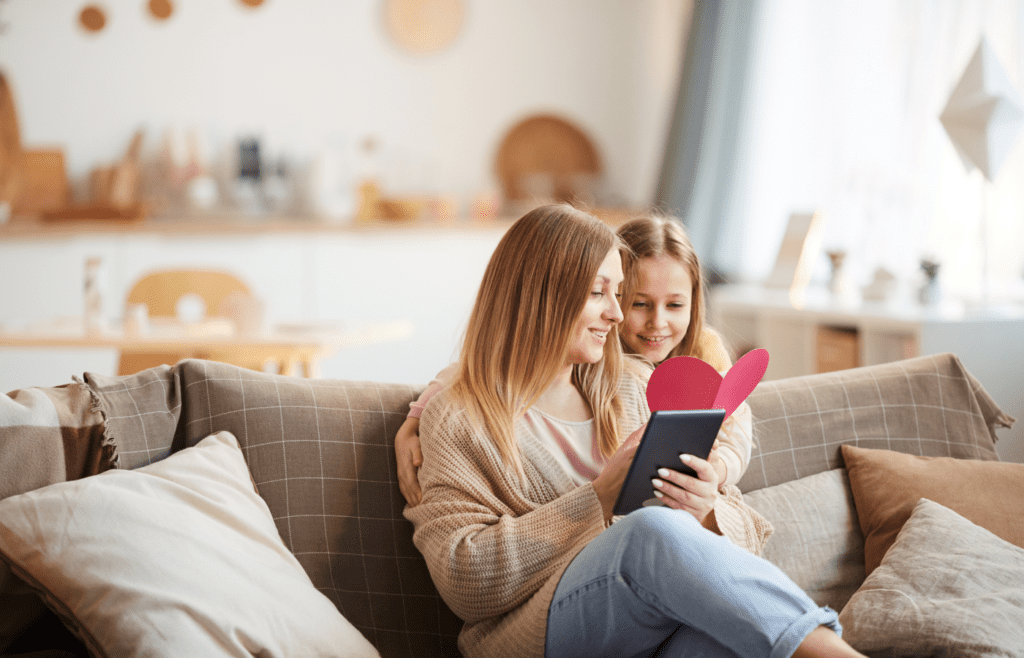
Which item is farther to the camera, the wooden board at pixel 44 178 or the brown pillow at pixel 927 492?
the wooden board at pixel 44 178

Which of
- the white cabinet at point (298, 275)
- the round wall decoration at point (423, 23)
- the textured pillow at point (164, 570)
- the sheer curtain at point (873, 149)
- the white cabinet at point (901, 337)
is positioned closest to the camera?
the textured pillow at point (164, 570)

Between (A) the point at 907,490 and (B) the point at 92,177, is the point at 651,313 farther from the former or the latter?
(B) the point at 92,177

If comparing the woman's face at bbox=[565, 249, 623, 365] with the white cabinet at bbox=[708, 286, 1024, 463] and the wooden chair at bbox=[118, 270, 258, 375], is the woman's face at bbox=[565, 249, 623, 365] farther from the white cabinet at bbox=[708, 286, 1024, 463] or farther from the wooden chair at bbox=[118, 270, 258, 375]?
the wooden chair at bbox=[118, 270, 258, 375]

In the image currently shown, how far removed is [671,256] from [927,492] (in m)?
0.61

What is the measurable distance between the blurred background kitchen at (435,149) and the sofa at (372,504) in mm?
1298

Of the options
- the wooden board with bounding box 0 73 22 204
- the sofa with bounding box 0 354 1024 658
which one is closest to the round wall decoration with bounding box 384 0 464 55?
the wooden board with bounding box 0 73 22 204

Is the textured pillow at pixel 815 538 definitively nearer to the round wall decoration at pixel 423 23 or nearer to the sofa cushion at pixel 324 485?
the sofa cushion at pixel 324 485

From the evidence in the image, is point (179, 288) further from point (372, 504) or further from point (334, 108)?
point (372, 504)

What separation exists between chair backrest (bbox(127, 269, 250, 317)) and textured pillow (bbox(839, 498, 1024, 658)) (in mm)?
2419

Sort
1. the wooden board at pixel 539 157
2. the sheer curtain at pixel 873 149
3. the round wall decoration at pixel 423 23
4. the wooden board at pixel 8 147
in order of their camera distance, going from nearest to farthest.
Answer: the sheer curtain at pixel 873 149
the wooden board at pixel 8 147
the round wall decoration at pixel 423 23
the wooden board at pixel 539 157

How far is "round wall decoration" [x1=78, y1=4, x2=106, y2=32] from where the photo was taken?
450 centimetres

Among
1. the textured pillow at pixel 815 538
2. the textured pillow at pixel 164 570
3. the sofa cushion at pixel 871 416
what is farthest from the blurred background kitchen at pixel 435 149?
the textured pillow at pixel 164 570

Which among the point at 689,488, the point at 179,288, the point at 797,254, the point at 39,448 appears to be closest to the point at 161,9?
the point at 179,288

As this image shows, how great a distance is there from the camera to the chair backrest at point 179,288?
3295mm
